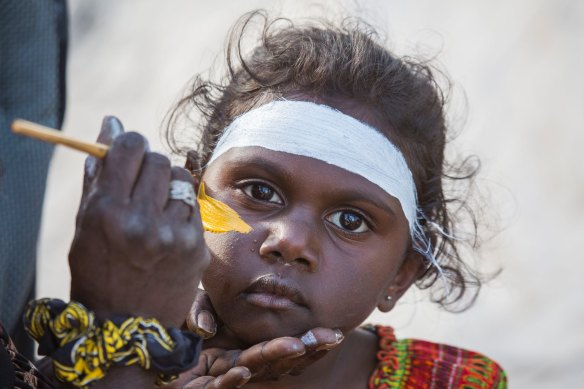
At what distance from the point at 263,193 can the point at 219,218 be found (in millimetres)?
147

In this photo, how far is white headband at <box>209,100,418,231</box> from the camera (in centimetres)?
261

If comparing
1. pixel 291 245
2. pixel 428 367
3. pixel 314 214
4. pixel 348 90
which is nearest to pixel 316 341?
→ pixel 291 245

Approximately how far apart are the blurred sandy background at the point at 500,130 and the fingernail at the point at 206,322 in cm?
246

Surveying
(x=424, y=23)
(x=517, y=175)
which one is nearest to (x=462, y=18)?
(x=424, y=23)

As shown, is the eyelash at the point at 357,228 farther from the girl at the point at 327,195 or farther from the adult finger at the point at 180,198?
the adult finger at the point at 180,198

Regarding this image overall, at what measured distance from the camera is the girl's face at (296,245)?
95.7 inches

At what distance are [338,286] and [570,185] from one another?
3790mm

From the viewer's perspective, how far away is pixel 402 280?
3.03 metres

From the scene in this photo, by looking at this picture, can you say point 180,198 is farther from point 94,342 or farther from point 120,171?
point 94,342

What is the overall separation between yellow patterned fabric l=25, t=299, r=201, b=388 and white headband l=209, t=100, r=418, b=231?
3.00 ft

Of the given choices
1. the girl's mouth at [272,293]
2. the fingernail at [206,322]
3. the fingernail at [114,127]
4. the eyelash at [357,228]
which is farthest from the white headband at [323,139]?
the fingernail at [114,127]

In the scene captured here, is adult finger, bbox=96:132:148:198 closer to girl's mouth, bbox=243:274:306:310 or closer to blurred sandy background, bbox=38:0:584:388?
girl's mouth, bbox=243:274:306:310

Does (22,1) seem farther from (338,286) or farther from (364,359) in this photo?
(364,359)

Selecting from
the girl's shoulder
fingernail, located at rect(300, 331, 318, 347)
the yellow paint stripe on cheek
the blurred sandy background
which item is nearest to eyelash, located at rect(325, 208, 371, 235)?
the yellow paint stripe on cheek
